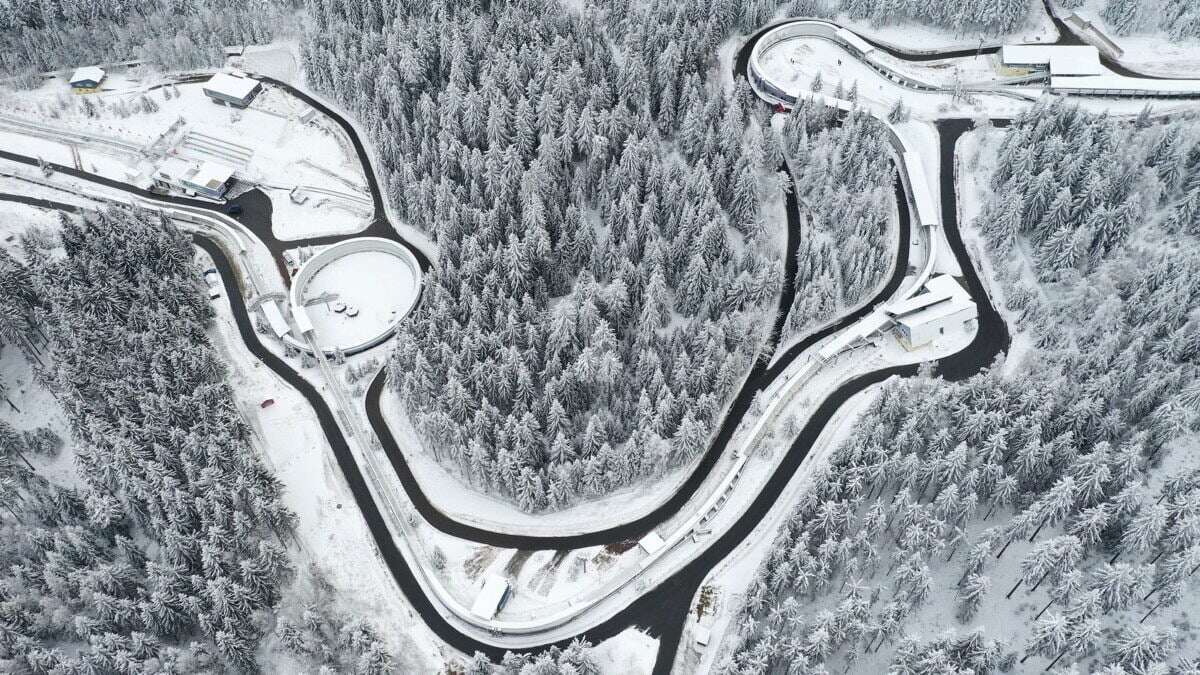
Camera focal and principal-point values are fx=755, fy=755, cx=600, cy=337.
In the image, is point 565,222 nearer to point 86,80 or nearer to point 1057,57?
point 1057,57

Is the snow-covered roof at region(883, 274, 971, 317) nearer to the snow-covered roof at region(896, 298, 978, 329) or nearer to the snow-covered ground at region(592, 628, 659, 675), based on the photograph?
the snow-covered roof at region(896, 298, 978, 329)

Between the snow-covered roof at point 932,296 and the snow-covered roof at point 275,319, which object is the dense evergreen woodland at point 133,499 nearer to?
the snow-covered roof at point 275,319

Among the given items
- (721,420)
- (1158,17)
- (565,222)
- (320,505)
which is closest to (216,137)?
(565,222)

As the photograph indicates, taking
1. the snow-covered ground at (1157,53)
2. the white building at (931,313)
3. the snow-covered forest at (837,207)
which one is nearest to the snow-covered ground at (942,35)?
the snow-covered ground at (1157,53)

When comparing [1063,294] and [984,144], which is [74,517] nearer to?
[1063,294]

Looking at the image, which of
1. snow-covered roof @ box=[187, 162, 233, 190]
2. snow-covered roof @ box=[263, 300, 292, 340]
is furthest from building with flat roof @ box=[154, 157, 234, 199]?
snow-covered roof @ box=[263, 300, 292, 340]

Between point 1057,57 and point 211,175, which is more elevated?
point 1057,57

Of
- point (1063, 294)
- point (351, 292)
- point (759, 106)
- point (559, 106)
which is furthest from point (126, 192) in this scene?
point (1063, 294)
